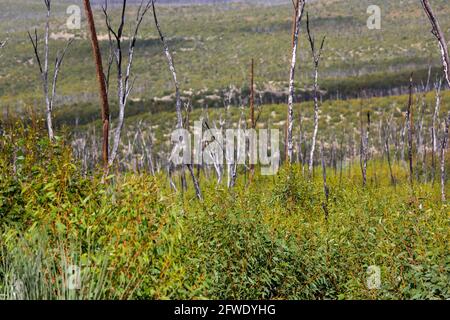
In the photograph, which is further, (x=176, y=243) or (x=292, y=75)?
(x=292, y=75)

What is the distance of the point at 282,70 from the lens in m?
119

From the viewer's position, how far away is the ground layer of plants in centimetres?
687

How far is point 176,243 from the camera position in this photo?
7449mm

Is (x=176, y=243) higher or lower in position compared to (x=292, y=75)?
lower

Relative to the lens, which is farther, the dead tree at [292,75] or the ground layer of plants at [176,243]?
the dead tree at [292,75]

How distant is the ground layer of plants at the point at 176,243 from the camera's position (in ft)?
22.5

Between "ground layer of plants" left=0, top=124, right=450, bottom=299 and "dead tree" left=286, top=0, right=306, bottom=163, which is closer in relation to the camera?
"ground layer of plants" left=0, top=124, right=450, bottom=299
